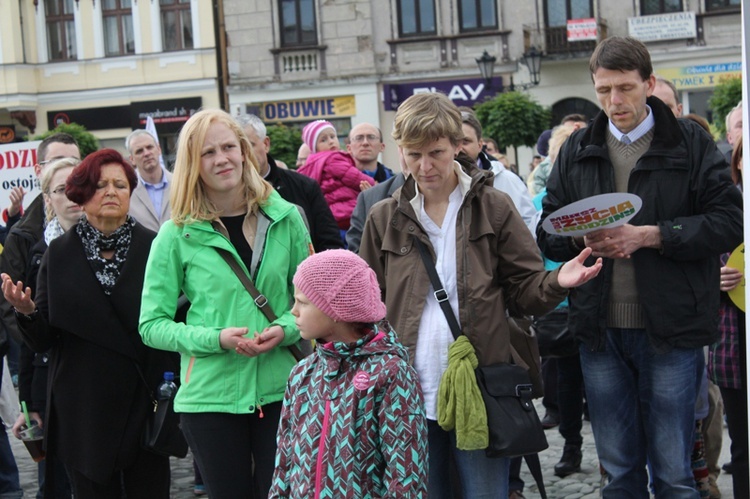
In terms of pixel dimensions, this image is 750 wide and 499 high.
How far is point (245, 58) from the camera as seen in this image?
31594mm

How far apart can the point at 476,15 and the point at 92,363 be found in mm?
26557

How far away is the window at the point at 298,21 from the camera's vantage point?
103ft

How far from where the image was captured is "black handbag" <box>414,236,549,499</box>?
3816 mm

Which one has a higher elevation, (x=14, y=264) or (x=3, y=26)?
(x=3, y=26)

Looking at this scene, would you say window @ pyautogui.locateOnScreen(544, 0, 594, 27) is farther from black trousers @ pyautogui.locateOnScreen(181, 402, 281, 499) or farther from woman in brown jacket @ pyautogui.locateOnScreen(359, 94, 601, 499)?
black trousers @ pyautogui.locateOnScreen(181, 402, 281, 499)

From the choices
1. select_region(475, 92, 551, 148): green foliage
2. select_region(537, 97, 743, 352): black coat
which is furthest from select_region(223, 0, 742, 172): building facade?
select_region(537, 97, 743, 352): black coat

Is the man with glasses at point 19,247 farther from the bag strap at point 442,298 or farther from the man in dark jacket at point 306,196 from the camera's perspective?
the bag strap at point 442,298

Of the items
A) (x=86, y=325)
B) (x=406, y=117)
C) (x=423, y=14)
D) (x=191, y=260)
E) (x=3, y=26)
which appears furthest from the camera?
(x=3, y=26)

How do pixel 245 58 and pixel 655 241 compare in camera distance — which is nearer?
pixel 655 241

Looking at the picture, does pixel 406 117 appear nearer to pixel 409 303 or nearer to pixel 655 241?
pixel 409 303

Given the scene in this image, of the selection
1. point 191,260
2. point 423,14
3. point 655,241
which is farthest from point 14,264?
point 423,14

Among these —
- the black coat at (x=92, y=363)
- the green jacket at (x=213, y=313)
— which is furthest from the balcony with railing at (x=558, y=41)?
the green jacket at (x=213, y=313)

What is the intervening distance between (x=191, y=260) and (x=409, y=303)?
37.0 inches

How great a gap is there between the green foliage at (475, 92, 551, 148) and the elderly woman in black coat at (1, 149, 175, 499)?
65.9 feet
